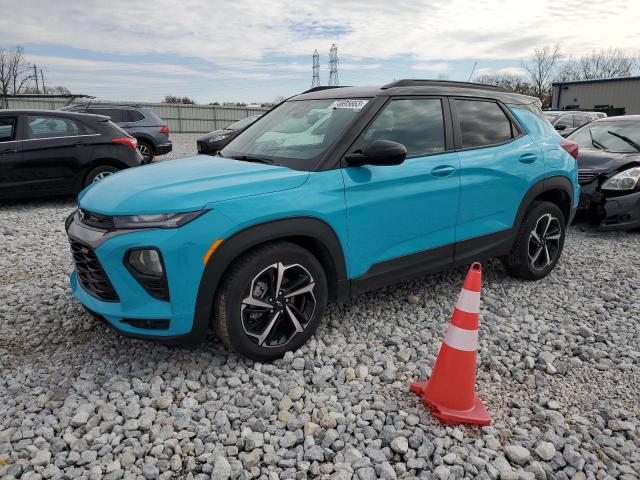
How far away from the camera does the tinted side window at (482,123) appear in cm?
388

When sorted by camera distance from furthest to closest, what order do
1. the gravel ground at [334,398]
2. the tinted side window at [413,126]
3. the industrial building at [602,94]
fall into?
1. the industrial building at [602,94]
2. the tinted side window at [413,126]
3. the gravel ground at [334,398]

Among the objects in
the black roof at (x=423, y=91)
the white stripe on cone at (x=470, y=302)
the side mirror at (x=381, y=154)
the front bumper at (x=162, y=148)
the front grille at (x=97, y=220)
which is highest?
the black roof at (x=423, y=91)

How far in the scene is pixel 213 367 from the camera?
305 cm

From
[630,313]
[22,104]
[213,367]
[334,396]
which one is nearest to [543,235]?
[630,313]

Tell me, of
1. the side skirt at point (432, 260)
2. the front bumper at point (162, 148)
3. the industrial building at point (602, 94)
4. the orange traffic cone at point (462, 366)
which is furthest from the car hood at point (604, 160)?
the industrial building at point (602, 94)

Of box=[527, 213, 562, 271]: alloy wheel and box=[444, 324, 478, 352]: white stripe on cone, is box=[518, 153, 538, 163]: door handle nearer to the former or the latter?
box=[527, 213, 562, 271]: alloy wheel

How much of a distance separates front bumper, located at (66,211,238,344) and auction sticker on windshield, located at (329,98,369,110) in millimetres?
1368

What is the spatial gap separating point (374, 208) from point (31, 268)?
3.67 metres

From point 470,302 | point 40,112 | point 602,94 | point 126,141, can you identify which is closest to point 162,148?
point 126,141

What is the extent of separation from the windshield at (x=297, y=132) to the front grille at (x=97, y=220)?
1119 millimetres

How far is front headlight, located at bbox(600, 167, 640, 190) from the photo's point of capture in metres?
6.17

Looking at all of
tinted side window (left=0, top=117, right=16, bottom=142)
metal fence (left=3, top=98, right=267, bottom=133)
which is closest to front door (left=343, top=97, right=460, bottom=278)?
tinted side window (left=0, top=117, right=16, bottom=142)

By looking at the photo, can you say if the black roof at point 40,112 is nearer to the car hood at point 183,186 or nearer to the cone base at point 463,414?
the car hood at point 183,186

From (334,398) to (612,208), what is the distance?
512cm
